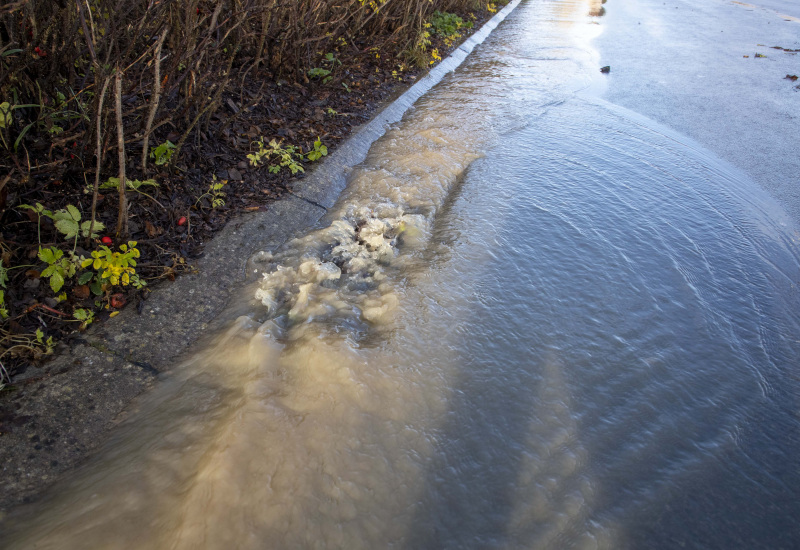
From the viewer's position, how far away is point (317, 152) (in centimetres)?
427

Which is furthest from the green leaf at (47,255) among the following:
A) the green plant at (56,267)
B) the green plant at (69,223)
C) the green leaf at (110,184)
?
the green leaf at (110,184)

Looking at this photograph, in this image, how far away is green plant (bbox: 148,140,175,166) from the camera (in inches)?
125

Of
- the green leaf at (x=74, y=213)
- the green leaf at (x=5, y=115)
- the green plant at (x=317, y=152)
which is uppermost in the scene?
the green leaf at (x=5, y=115)

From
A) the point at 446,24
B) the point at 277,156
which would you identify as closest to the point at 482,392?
the point at 277,156

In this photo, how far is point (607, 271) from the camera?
3416 millimetres

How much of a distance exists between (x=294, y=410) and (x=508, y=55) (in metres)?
8.30

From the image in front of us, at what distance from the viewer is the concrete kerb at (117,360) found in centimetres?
194

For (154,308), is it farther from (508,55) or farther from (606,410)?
(508,55)

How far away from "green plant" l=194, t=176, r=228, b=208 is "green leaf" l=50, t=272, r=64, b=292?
110 centimetres

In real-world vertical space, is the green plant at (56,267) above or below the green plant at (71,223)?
below

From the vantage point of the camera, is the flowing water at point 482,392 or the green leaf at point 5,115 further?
the green leaf at point 5,115

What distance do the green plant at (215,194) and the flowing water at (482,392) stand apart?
21.7 inches

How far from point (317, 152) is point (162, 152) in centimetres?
138

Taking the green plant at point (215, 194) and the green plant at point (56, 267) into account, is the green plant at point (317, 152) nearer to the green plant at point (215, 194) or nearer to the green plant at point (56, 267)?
the green plant at point (215, 194)
